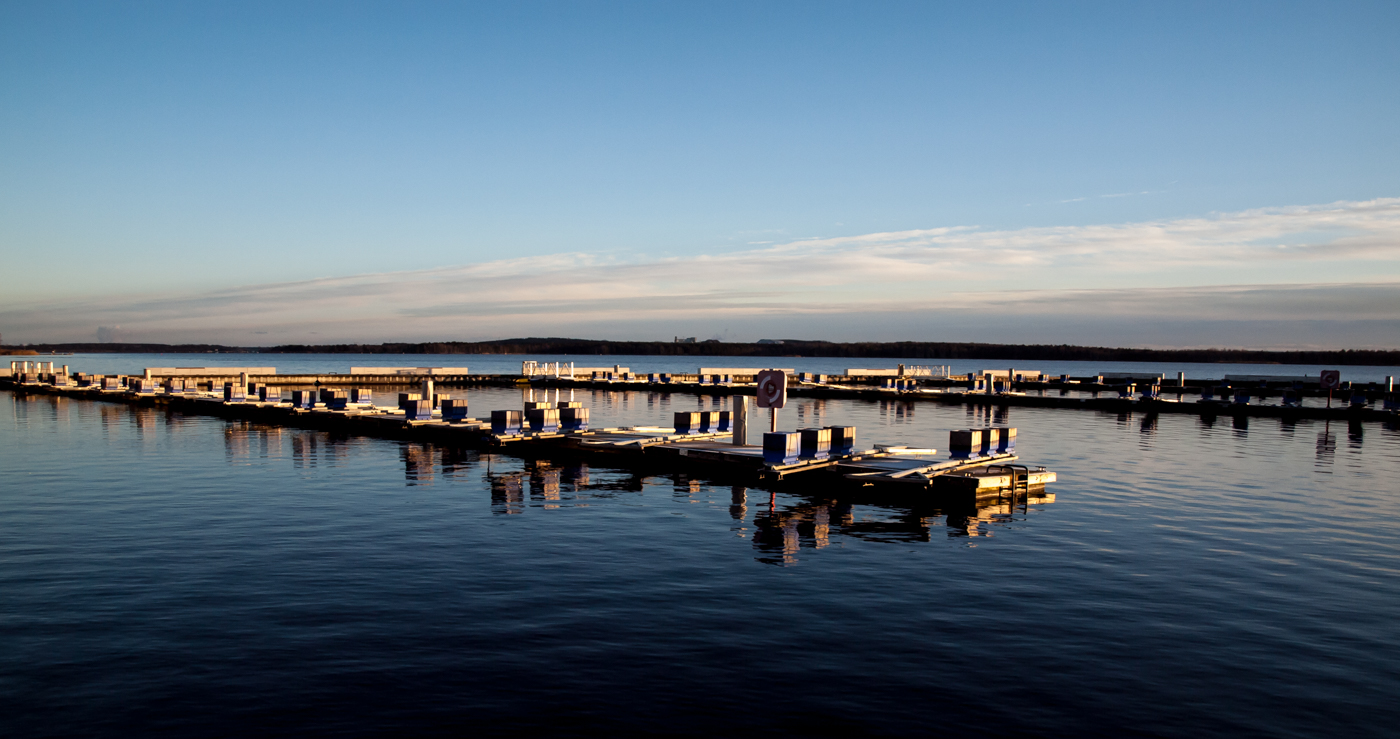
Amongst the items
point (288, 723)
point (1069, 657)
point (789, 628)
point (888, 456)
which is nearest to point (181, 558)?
point (288, 723)

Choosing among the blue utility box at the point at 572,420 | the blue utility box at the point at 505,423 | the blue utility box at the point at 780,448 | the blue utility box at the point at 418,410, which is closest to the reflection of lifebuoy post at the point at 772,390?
the blue utility box at the point at 780,448

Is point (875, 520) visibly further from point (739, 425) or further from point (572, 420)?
point (572, 420)

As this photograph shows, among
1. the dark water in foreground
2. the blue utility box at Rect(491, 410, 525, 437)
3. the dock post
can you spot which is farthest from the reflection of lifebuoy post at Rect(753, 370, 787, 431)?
the blue utility box at Rect(491, 410, 525, 437)

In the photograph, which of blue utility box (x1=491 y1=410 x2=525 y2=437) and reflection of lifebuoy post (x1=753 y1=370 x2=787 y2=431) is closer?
reflection of lifebuoy post (x1=753 y1=370 x2=787 y2=431)

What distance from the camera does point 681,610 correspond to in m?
15.4

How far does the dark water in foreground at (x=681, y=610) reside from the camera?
11.2 m

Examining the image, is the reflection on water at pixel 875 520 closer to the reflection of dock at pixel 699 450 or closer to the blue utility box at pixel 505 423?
the reflection of dock at pixel 699 450

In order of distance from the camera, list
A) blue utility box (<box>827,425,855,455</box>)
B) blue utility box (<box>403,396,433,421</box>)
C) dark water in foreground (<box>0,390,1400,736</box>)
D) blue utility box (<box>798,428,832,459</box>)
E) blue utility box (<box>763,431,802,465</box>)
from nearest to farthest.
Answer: dark water in foreground (<box>0,390,1400,736</box>) → blue utility box (<box>763,431,802,465</box>) → blue utility box (<box>798,428,832,459</box>) → blue utility box (<box>827,425,855,455</box>) → blue utility box (<box>403,396,433,421</box>)

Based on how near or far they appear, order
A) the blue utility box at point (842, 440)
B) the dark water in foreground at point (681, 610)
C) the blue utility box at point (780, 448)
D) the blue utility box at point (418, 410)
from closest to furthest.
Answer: the dark water in foreground at point (681, 610) → the blue utility box at point (780, 448) → the blue utility box at point (842, 440) → the blue utility box at point (418, 410)

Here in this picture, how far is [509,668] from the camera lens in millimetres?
12391

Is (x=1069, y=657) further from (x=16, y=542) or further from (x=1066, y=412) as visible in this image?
(x=1066, y=412)

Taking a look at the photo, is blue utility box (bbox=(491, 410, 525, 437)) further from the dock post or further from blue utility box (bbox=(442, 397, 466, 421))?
the dock post

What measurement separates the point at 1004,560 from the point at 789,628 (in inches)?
297

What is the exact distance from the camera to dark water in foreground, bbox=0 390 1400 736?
11.2 metres
